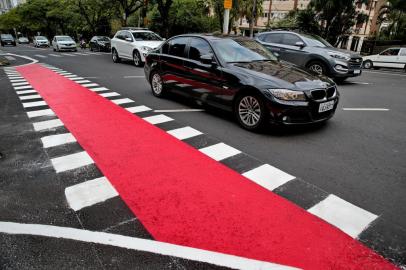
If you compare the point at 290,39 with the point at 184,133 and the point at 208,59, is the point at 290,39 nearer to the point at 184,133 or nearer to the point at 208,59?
the point at 208,59

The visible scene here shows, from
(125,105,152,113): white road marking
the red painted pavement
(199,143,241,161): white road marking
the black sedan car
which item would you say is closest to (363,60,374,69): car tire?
the black sedan car

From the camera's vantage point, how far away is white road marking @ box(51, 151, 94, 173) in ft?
13.6

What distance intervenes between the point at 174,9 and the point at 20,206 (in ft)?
103

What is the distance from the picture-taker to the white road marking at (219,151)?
4.58 metres

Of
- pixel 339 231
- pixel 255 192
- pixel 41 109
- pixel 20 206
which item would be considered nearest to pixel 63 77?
pixel 41 109

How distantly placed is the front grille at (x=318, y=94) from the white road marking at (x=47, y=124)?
4.59m

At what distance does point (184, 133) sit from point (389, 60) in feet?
61.5

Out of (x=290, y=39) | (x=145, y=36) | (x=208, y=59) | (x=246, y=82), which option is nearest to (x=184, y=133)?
(x=246, y=82)

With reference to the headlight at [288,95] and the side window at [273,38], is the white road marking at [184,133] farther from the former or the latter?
the side window at [273,38]

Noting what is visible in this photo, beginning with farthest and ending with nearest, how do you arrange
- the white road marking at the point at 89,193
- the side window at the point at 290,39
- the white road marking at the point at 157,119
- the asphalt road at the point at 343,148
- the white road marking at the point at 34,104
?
1. the side window at the point at 290,39
2. the white road marking at the point at 34,104
3. the white road marking at the point at 157,119
4. the asphalt road at the point at 343,148
5. the white road marking at the point at 89,193

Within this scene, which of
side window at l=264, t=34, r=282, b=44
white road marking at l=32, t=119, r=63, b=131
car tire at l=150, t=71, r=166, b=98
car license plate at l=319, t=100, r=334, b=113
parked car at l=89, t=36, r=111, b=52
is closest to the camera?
car license plate at l=319, t=100, r=334, b=113

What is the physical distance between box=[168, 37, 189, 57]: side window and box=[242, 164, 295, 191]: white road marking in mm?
3776

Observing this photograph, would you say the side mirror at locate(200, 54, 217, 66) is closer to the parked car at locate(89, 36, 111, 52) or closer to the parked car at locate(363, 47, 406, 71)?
the parked car at locate(363, 47, 406, 71)

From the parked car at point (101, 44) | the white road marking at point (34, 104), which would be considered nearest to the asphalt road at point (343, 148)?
the white road marking at point (34, 104)
